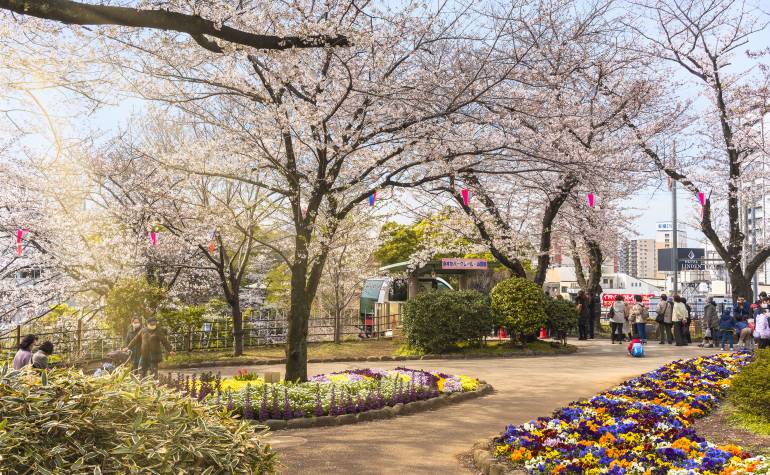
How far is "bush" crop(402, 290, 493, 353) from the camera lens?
1820 cm

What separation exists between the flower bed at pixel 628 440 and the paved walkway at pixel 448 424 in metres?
0.80

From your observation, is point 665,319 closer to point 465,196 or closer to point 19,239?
point 465,196

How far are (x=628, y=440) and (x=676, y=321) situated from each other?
1662 centimetres

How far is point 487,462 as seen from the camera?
6480 mm

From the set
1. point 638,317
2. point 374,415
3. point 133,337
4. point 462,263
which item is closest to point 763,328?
point 638,317

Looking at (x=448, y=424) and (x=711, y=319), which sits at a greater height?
(x=711, y=319)

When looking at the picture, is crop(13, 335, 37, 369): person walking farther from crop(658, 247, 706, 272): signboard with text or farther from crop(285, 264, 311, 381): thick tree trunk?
crop(658, 247, 706, 272): signboard with text

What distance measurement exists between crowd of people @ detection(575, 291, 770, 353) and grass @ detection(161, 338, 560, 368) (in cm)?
327

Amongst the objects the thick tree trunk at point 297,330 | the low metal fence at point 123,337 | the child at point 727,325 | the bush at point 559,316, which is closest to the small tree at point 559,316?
the bush at point 559,316

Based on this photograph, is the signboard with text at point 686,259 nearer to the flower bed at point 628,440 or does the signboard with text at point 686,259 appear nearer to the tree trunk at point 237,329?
the tree trunk at point 237,329

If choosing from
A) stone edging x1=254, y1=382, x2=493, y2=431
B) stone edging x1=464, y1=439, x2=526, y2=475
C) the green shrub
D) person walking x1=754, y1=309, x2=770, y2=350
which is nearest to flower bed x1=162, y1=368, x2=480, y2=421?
stone edging x1=254, y1=382, x2=493, y2=431

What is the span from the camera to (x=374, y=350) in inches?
787

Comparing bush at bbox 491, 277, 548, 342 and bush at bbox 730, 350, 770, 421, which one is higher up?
bush at bbox 491, 277, 548, 342

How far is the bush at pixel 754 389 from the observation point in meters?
7.99
